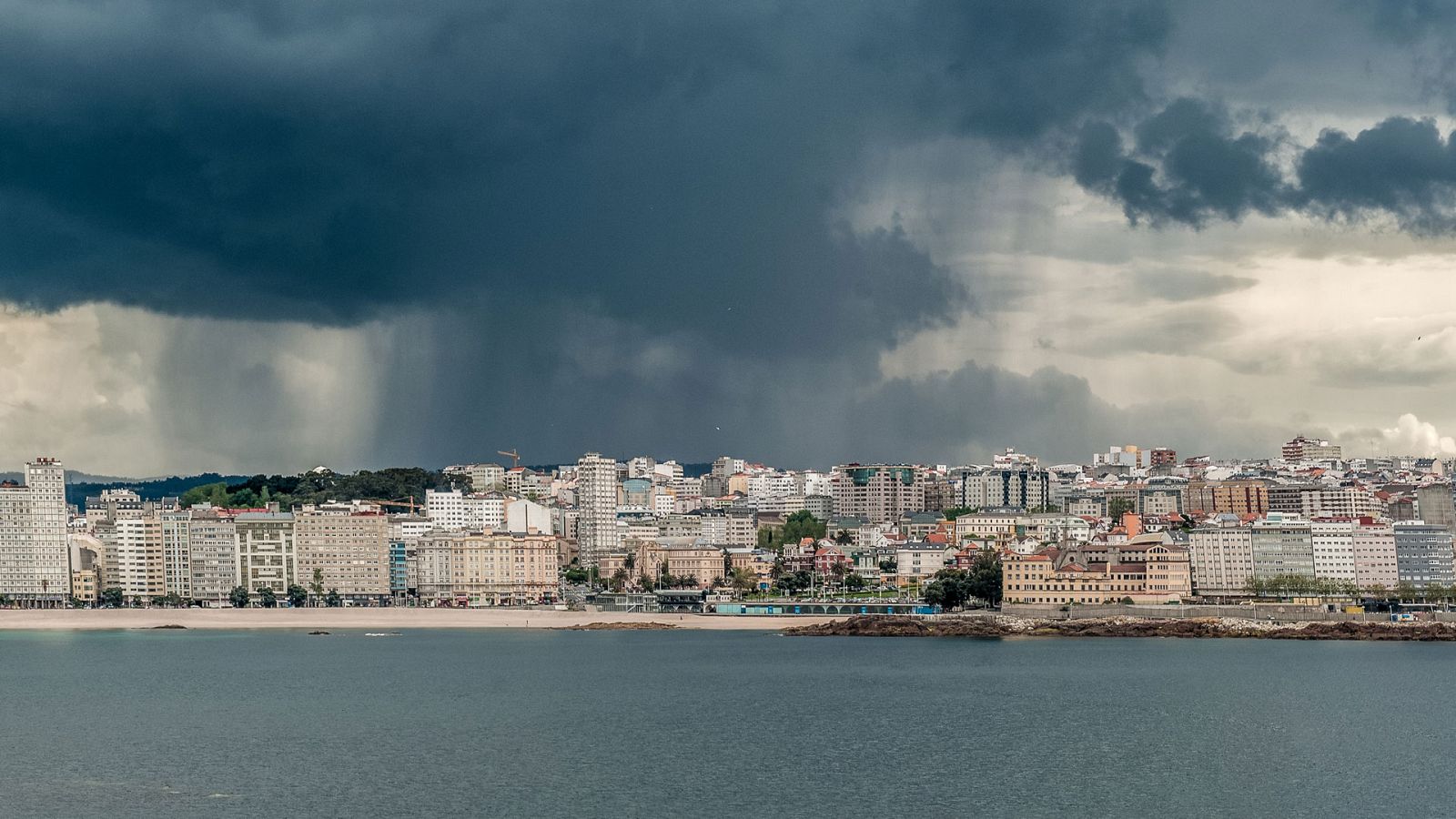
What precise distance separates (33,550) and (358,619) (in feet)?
90.9

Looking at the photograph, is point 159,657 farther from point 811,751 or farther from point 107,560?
point 107,560

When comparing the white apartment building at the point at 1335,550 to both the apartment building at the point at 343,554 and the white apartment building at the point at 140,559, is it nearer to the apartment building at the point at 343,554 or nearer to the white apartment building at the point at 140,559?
the apartment building at the point at 343,554

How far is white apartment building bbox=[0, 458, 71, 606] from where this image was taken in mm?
118125

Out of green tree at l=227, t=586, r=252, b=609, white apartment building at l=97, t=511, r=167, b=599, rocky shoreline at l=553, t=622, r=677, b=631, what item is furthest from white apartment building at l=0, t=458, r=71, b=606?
rocky shoreline at l=553, t=622, r=677, b=631

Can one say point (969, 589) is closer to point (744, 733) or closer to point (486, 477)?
point (744, 733)

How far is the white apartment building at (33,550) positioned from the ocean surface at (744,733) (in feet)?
150

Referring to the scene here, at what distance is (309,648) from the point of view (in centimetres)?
8062

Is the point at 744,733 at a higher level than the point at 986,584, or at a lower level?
lower

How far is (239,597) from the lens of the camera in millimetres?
117250

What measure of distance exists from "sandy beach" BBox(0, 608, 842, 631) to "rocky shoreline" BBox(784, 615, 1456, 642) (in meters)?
5.61

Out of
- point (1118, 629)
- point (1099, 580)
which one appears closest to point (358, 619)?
point (1099, 580)

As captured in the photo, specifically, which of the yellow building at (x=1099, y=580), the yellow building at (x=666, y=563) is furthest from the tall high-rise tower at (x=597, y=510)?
the yellow building at (x=1099, y=580)

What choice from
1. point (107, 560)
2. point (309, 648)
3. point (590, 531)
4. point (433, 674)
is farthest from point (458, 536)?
point (433, 674)

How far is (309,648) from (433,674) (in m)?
17.8
